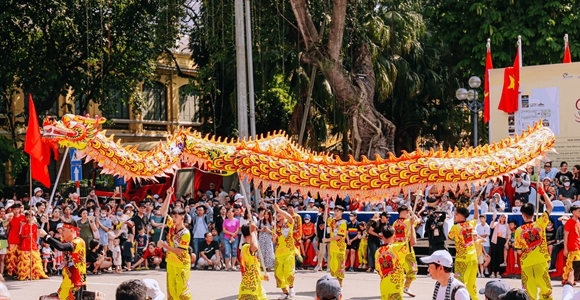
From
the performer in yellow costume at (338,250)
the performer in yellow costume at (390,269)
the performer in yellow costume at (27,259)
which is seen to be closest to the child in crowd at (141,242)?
the performer in yellow costume at (27,259)

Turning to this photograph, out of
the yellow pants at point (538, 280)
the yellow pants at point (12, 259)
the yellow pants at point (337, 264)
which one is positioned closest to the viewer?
the yellow pants at point (538, 280)

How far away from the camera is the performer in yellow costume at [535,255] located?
11.7m

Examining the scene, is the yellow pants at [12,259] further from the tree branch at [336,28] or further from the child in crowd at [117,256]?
the tree branch at [336,28]

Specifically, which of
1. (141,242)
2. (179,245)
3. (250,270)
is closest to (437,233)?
(250,270)

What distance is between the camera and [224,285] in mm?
16672

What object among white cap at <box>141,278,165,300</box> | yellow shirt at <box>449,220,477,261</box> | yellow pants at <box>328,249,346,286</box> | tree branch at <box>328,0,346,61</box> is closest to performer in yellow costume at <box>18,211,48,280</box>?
yellow pants at <box>328,249,346,286</box>

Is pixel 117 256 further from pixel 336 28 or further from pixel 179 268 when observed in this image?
pixel 336 28

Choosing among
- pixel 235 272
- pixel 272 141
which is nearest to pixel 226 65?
pixel 235 272

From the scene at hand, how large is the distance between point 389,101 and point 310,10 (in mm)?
8441

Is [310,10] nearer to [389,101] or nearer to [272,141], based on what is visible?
[389,101]

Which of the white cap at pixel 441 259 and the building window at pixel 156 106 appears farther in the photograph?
the building window at pixel 156 106

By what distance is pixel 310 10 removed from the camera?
24766mm

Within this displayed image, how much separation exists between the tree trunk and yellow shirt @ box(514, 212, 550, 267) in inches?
438

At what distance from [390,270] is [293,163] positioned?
1.93 m
